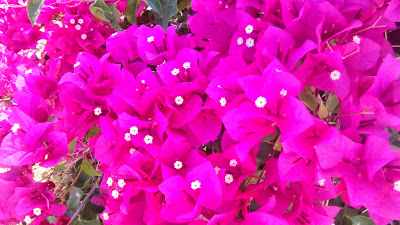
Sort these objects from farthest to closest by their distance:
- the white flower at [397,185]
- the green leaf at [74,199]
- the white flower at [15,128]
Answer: the green leaf at [74,199] → the white flower at [15,128] → the white flower at [397,185]

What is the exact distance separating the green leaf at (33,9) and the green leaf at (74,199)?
0.44 metres

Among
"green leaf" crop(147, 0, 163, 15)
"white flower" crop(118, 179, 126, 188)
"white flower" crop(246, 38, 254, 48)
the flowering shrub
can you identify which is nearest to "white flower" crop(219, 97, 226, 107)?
the flowering shrub

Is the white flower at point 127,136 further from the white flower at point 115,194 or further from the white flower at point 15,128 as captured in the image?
the white flower at point 15,128

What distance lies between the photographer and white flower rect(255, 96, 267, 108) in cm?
46

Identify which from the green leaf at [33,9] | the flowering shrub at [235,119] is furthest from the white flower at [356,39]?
the green leaf at [33,9]

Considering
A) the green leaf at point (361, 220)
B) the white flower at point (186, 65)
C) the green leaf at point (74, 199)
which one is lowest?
the green leaf at point (74, 199)

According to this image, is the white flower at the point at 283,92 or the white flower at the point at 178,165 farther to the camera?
the white flower at the point at 178,165

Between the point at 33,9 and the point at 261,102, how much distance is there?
0.50 m

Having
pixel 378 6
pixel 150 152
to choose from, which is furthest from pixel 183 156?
pixel 378 6

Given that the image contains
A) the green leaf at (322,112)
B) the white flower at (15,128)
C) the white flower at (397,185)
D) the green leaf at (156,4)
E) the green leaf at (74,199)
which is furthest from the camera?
the green leaf at (74,199)

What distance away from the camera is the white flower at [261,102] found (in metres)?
0.46

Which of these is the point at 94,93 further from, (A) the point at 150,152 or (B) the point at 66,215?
(B) the point at 66,215

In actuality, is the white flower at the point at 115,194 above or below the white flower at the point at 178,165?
below

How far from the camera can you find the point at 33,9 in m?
0.67
